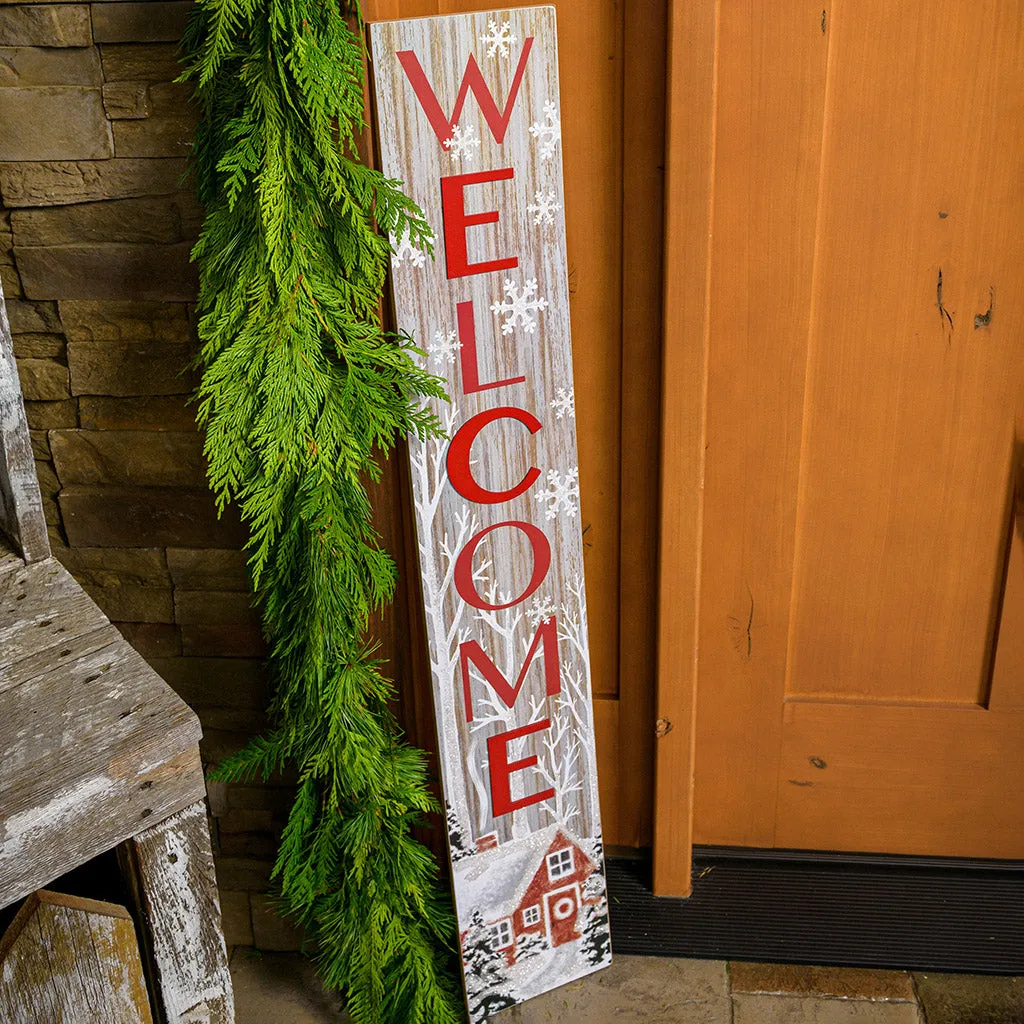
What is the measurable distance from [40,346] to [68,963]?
1.19 m

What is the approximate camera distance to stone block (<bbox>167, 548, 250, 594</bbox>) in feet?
6.88

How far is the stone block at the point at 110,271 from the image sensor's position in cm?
192

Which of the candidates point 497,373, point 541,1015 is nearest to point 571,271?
point 497,373

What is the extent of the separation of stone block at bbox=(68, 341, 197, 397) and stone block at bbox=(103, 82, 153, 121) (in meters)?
0.38

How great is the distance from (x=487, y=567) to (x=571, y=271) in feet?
1.90

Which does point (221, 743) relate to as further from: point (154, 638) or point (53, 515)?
point (53, 515)

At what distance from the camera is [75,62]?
1.81 m

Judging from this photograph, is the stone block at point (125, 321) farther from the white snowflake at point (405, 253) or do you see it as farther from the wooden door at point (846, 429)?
the wooden door at point (846, 429)

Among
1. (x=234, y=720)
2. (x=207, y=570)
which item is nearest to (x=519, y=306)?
(x=207, y=570)

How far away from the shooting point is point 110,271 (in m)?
1.93

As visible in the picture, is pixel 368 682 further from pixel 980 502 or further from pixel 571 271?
pixel 980 502

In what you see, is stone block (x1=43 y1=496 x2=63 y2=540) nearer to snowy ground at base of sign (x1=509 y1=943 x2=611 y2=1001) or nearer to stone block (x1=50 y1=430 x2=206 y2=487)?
stone block (x1=50 y1=430 x2=206 y2=487)

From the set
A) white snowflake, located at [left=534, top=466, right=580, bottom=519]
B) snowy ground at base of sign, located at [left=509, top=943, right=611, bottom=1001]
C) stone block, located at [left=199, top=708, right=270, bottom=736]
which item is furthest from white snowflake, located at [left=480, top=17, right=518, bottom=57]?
snowy ground at base of sign, located at [left=509, top=943, right=611, bottom=1001]

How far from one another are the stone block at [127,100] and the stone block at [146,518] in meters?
0.64
